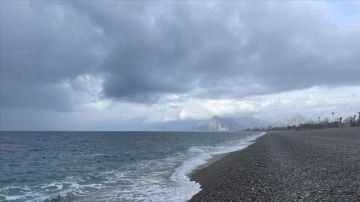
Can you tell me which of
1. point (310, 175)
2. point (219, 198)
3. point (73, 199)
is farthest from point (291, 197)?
point (73, 199)

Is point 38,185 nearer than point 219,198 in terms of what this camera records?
No

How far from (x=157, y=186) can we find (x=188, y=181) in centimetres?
307

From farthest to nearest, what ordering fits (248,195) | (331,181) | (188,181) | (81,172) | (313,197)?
(81,172)
(188,181)
(331,181)
(248,195)
(313,197)

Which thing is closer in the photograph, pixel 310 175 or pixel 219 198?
pixel 219 198

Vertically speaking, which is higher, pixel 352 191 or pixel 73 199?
pixel 352 191

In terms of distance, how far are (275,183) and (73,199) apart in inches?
499

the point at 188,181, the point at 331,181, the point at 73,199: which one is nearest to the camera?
the point at 331,181

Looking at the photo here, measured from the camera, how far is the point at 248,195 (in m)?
16.5

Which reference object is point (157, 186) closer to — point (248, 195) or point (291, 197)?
point (248, 195)

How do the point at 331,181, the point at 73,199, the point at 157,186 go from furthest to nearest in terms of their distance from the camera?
the point at 157,186
the point at 73,199
the point at 331,181

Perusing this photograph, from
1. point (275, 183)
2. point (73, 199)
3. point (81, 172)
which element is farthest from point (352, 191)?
point (81, 172)

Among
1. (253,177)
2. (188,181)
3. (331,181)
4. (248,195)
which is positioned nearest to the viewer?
(248,195)

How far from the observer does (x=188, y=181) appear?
1022 inches

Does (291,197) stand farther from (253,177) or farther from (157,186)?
(157,186)
